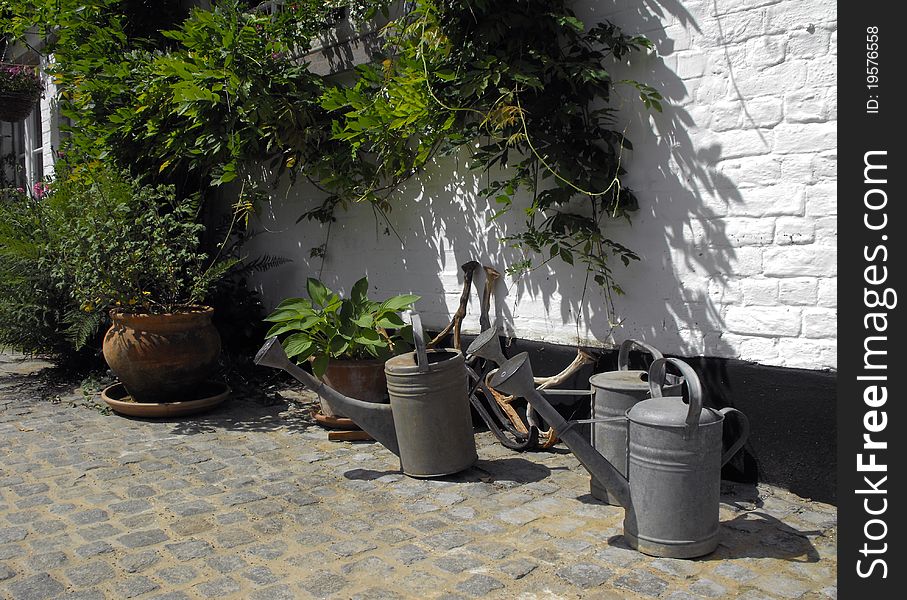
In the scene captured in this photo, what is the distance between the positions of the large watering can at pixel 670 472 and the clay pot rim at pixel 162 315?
2.83 metres

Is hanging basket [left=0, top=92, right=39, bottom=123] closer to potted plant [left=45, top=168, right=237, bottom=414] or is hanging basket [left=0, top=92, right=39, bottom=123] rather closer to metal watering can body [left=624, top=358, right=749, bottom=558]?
potted plant [left=45, top=168, right=237, bottom=414]

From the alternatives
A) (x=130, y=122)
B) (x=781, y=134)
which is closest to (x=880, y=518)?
(x=781, y=134)

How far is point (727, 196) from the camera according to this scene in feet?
11.9

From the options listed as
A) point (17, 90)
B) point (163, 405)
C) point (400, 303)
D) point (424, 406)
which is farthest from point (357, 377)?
point (17, 90)

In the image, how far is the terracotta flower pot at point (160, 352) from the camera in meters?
5.09

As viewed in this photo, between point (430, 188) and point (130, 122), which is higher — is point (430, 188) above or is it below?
below

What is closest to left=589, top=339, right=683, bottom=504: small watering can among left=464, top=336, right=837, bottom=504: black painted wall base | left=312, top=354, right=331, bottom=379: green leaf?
left=464, top=336, right=837, bottom=504: black painted wall base

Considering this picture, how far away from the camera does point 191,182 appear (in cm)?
668

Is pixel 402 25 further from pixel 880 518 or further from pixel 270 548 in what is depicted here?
pixel 880 518

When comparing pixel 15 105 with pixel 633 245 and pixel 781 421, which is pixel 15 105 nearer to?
pixel 633 245

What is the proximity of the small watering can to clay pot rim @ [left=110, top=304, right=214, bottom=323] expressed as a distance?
2817 millimetres

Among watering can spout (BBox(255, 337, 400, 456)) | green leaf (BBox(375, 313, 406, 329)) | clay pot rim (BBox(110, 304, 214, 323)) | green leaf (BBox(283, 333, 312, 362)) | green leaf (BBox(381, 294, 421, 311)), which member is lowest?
watering can spout (BBox(255, 337, 400, 456))

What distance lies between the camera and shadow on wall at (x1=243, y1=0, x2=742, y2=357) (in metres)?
3.74

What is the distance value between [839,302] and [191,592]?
8.57 ft
